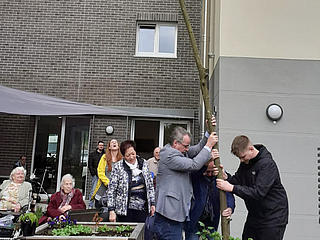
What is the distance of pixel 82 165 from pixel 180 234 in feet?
20.0

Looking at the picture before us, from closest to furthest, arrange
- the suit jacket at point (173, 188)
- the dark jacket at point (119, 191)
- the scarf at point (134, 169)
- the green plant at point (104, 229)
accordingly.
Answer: the suit jacket at point (173, 188)
the green plant at point (104, 229)
the dark jacket at point (119, 191)
the scarf at point (134, 169)

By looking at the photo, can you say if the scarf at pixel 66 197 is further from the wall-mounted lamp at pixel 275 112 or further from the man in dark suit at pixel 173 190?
the wall-mounted lamp at pixel 275 112

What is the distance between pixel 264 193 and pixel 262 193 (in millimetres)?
18

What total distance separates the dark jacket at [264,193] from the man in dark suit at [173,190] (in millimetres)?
485

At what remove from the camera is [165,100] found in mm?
8625

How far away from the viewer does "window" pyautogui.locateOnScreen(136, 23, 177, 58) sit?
9.02 meters

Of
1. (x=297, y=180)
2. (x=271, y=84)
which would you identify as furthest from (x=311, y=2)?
(x=297, y=180)

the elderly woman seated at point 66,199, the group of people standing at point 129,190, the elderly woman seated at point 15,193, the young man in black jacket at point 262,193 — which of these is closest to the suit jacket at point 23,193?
the elderly woman seated at point 15,193

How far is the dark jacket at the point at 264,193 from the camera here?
2.68 meters

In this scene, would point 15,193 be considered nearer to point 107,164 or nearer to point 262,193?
point 107,164

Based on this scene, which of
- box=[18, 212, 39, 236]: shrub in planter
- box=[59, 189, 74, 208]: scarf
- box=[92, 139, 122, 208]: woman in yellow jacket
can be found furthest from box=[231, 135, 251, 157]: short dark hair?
box=[59, 189, 74, 208]: scarf

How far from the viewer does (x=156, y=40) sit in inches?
357

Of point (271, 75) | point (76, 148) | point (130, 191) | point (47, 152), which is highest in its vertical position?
point (271, 75)

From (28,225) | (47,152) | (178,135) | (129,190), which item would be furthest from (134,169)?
(47,152)
